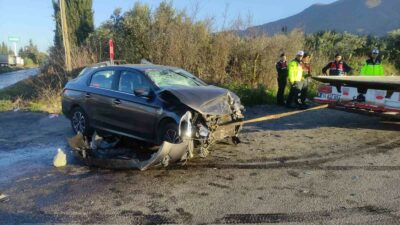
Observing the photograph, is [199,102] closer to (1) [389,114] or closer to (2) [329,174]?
(2) [329,174]

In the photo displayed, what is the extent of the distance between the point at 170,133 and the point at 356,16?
110873mm

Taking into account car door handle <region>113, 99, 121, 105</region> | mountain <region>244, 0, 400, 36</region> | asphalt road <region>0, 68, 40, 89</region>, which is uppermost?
mountain <region>244, 0, 400, 36</region>

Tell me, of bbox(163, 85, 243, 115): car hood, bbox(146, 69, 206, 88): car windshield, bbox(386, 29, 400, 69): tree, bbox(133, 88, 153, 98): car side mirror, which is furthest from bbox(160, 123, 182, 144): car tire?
bbox(386, 29, 400, 69): tree

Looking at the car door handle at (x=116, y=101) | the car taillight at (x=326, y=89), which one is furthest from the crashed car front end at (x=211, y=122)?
the car taillight at (x=326, y=89)

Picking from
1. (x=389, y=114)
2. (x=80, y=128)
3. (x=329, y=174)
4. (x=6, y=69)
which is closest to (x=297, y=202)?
(x=329, y=174)

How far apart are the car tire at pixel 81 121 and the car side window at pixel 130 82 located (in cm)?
144

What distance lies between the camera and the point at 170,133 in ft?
24.1

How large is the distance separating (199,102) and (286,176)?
1825mm

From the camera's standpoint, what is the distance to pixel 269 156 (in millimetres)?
7691

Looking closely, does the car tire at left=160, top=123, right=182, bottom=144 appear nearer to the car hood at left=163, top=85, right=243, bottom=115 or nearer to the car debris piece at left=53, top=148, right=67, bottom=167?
the car hood at left=163, top=85, right=243, bottom=115

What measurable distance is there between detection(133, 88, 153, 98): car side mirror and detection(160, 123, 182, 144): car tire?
0.65 metres

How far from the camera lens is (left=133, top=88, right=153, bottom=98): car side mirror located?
769 cm

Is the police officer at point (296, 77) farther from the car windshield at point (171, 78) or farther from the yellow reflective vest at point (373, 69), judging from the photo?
the car windshield at point (171, 78)

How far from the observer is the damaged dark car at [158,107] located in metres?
7.16
